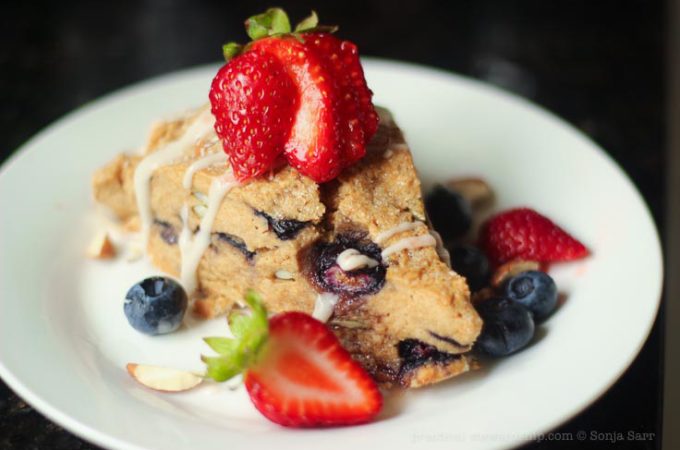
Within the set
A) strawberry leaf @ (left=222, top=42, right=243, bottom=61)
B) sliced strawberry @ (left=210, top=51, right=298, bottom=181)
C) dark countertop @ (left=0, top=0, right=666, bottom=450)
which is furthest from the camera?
dark countertop @ (left=0, top=0, right=666, bottom=450)

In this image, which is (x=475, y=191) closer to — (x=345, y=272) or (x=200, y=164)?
(x=345, y=272)

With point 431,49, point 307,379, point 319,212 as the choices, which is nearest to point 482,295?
point 319,212

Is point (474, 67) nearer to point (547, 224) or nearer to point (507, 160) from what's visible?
Answer: point (507, 160)

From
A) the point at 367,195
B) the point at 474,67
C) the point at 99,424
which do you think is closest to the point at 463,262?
the point at 367,195

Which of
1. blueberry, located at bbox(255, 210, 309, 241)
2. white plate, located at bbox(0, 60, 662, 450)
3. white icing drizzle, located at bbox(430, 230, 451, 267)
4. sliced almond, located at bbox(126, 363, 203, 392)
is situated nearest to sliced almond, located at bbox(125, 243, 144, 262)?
white plate, located at bbox(0, 60, 662, 450)

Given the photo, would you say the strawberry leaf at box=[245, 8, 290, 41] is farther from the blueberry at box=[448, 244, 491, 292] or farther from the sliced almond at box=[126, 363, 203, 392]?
the sliced almond at box=[126, 363, 203, 392]

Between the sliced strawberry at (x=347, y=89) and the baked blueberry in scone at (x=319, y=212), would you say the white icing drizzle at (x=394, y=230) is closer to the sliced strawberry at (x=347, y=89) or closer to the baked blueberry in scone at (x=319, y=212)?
the baked blueberry in scone at (x=319, y=212)

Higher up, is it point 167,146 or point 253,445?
point 167,146
